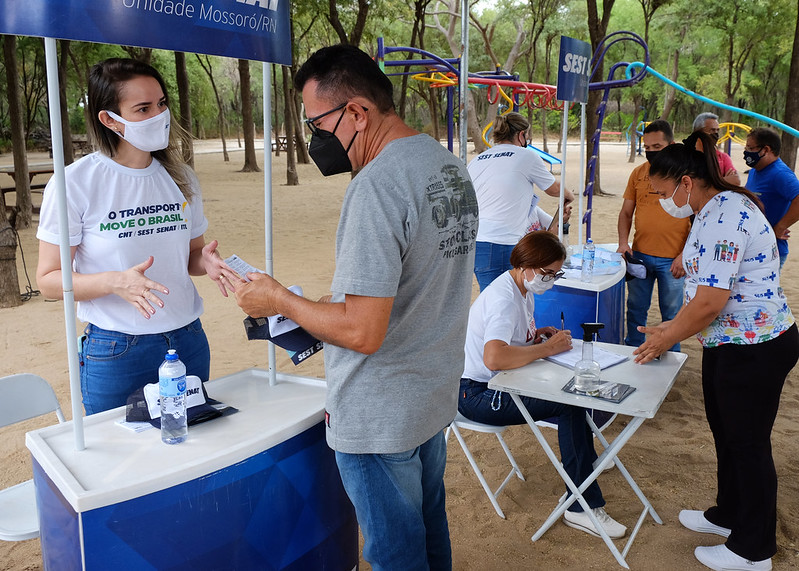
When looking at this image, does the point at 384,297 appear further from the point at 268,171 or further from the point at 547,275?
the point at 547,275

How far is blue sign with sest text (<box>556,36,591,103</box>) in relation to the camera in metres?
4.96

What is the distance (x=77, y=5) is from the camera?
66.4 inches

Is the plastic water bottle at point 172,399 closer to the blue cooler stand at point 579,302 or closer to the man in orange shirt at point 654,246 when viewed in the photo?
the blue cooler stand at point 579,302

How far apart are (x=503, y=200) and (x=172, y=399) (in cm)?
323

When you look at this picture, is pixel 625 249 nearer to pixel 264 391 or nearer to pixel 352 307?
pixel 264 391

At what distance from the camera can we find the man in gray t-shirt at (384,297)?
1616mm

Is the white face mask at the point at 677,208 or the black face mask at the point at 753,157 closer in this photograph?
the white face mask at the point at 677,208

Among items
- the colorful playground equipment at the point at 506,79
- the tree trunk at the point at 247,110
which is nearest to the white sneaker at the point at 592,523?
the colorful playground equipment at the point at 506,79

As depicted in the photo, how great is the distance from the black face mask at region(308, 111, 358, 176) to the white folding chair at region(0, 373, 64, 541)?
5.24 ft

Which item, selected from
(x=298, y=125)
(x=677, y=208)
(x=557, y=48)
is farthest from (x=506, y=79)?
(x=557, y=48)

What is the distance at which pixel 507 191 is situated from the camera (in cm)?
474

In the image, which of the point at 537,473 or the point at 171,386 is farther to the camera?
the point at 537,473

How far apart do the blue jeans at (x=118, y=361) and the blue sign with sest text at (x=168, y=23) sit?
2.99 feet

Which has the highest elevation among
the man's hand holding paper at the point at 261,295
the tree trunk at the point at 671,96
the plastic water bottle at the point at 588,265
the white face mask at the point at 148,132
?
the tree trunk at the point at 671,96
